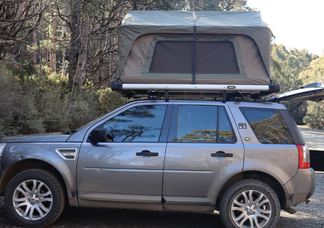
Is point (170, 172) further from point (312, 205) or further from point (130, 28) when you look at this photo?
point (312, 205)

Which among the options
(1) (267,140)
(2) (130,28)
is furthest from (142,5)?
(1) (267,140)

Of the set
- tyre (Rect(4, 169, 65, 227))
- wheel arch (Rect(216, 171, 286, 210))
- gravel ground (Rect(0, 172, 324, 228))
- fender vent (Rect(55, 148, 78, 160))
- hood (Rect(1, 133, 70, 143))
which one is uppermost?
hood (Rect(1, 133, 70, 143))

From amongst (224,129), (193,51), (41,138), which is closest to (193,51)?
(193,51)

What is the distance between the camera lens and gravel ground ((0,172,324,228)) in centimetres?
462

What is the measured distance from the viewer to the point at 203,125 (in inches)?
176

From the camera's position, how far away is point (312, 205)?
19.7 feet

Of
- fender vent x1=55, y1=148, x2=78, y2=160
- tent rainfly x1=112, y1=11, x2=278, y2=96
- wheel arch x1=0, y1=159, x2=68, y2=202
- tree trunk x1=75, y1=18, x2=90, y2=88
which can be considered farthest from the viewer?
tree trunk x1=75, y1=18, x2=90, y2=88

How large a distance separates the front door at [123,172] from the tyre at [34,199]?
35 centimetres

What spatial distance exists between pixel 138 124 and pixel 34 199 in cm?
181

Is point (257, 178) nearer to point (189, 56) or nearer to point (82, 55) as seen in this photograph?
point (189, 56)

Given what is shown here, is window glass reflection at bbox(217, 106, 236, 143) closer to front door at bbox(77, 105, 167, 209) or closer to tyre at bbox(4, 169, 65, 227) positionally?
front door at bbox(77, 105, 167, 209)

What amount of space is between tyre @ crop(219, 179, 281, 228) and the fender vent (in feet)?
7.18

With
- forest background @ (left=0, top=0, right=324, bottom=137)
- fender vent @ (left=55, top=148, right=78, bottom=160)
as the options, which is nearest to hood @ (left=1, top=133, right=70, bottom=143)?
fender vent @ (left=55, top=148, right=78, bottom=160)

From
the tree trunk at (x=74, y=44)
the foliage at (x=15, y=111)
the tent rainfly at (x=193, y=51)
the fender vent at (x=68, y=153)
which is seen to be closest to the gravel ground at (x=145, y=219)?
the fender vent at (x=68, y=153)
